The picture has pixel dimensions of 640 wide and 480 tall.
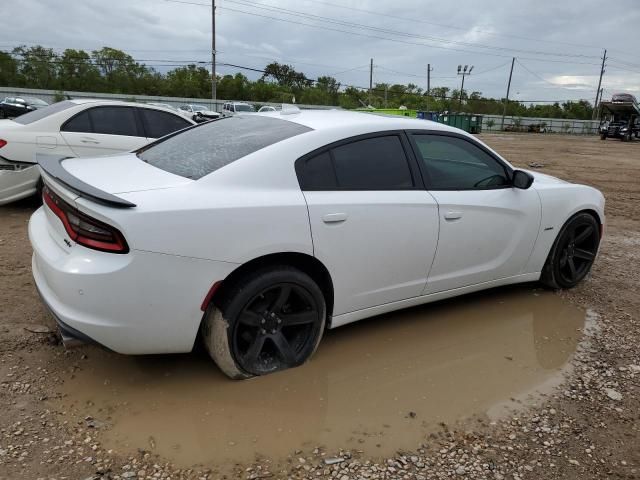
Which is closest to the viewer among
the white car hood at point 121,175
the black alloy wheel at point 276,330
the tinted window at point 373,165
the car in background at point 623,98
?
the white car hood at point 121,175

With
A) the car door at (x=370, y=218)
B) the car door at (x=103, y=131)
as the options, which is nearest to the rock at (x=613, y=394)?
the car door at (x=370, y=218)

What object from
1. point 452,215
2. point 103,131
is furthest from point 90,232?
point 103,131

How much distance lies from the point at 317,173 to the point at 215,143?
733 millimetres

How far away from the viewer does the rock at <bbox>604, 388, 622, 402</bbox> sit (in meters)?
2.92

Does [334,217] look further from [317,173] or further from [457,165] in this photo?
[457,165]

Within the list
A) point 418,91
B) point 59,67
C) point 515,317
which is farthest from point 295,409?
point 418,91

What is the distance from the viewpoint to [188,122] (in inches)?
284

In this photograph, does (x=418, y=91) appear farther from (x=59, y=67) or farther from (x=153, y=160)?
(x=153, y=160)

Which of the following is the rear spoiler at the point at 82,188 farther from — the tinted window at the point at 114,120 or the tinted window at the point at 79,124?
the tinted window at the point at 114,120

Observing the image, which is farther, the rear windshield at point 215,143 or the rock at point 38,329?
the rock at point 38,329

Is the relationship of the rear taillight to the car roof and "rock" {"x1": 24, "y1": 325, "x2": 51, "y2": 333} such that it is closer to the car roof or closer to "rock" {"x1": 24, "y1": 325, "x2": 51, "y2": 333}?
"rock" {"x1": 24, "y1": 325, "x2": 51, "y2": 333}

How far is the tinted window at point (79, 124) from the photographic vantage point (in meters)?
6.25

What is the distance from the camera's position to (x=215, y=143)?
317cm

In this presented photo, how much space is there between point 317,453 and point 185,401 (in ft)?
2.59
